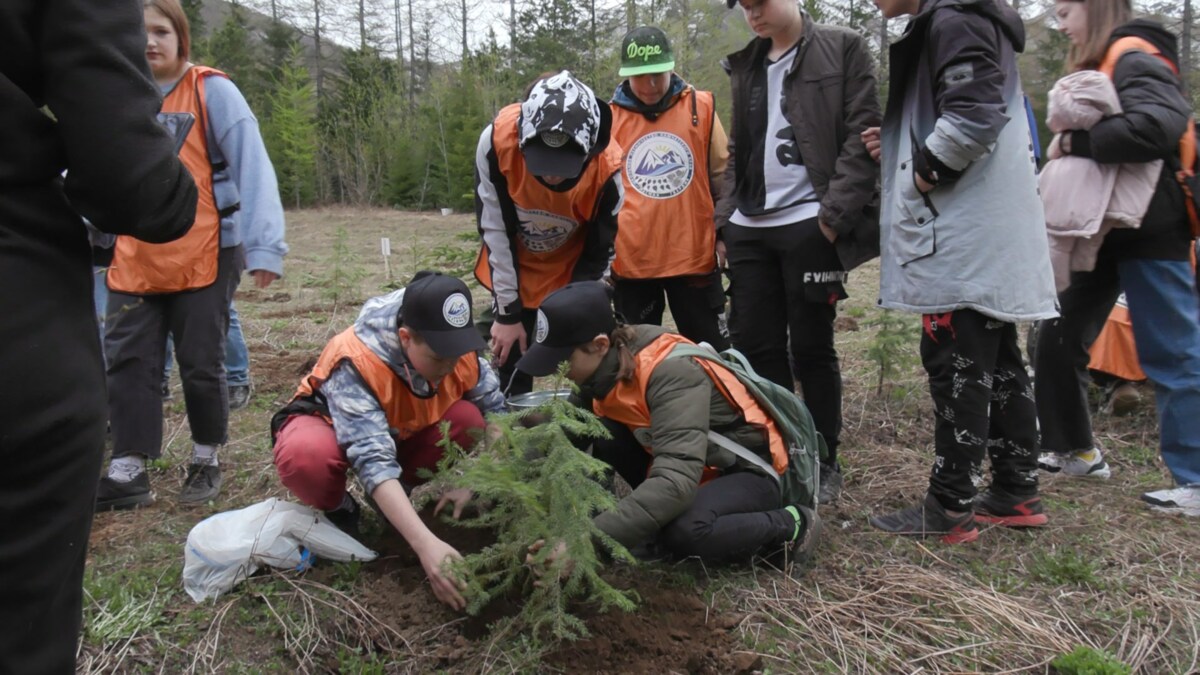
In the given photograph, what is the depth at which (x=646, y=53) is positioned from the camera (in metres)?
3.72

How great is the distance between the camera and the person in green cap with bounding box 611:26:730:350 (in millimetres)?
3828

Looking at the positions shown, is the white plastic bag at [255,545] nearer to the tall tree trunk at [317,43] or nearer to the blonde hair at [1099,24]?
the blonde hair at [1099,24]

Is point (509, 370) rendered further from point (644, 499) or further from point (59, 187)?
point (59, 187)

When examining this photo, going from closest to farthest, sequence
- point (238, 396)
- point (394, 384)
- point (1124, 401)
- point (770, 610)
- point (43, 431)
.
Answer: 1. point (43, 431)
2. point (770, 610)
3. point (394, 384)
4. point (1124, 401)
5. point (238, 396)

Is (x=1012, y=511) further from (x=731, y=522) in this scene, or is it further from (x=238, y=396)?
(x=238, y=396)

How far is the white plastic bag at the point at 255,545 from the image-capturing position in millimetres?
2695

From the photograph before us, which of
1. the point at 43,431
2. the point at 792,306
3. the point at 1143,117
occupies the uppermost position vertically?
the point at 1143,117

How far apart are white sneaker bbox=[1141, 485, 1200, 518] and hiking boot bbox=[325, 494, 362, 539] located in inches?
125

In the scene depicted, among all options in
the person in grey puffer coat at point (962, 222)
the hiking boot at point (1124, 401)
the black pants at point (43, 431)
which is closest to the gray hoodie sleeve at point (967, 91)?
the person in grey puffer coat at point (962, 222)

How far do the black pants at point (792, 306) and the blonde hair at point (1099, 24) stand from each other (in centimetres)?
138

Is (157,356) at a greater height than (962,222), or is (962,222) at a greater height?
(962,222)

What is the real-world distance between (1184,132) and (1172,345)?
84 centimetres

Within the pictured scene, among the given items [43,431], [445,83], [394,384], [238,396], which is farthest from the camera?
[445,83]

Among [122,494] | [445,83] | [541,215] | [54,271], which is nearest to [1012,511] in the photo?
[541,215]
